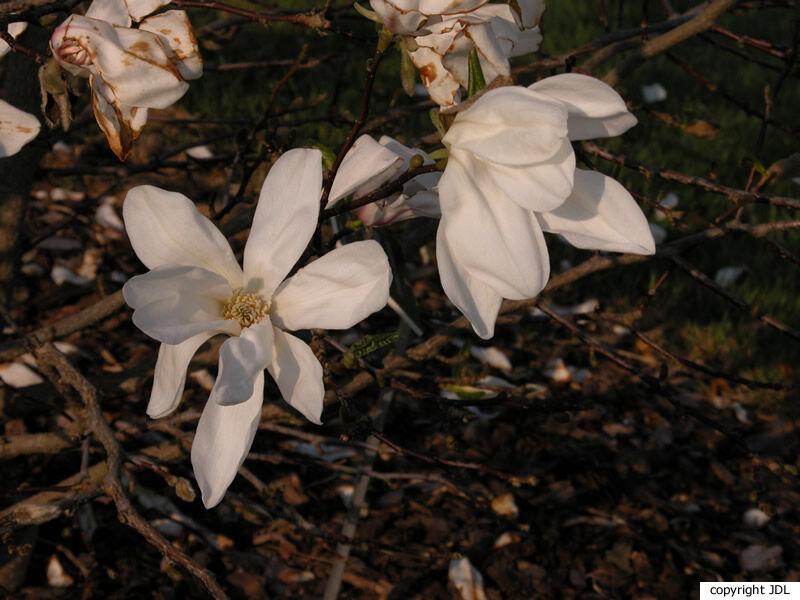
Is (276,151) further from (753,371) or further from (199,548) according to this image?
(753,371)

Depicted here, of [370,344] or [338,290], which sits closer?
[338,290]

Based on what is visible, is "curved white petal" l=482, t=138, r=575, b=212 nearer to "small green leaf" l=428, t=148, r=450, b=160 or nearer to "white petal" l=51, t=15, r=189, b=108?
"small green leaf" l=428, t=148, r=450, b=160

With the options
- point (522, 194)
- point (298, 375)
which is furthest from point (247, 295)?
point (522, 194)

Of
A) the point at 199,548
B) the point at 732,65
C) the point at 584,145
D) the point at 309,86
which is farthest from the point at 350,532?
the point at 732,65

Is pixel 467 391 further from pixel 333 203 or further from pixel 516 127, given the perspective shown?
pixel 516 127

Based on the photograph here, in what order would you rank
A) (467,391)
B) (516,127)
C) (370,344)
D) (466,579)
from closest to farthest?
(516,127)
(370,344)
(467,391)
(466,579)

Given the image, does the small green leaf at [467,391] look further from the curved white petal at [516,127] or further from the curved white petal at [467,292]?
the curved white petal at [516,127]

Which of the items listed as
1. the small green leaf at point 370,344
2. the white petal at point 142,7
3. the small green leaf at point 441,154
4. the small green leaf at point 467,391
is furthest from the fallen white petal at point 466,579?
the white petal at point 142,7
